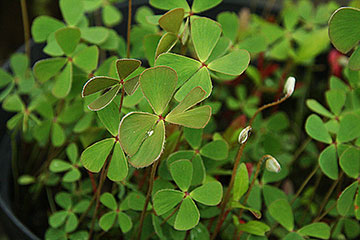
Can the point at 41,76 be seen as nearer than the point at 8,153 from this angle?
Yes

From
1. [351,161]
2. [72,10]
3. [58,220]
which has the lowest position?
[58,220]

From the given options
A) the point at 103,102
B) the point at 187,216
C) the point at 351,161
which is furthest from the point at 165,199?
the point at 351,161

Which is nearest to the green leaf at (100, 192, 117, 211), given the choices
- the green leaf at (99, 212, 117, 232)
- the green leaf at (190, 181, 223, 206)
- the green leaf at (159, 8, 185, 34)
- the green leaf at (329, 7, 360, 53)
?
the green leaf at (99, 212, 117, 232)

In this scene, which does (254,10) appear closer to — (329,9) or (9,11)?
(329,9)

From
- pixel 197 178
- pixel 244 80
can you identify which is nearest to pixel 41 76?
pixel 197 178

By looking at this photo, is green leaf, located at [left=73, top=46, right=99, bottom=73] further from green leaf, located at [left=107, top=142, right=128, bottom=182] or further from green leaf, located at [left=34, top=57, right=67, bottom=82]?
green leaf, located at [left=107, top=142, right=128, bottom=182]

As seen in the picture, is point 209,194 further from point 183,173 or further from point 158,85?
point 158,85
